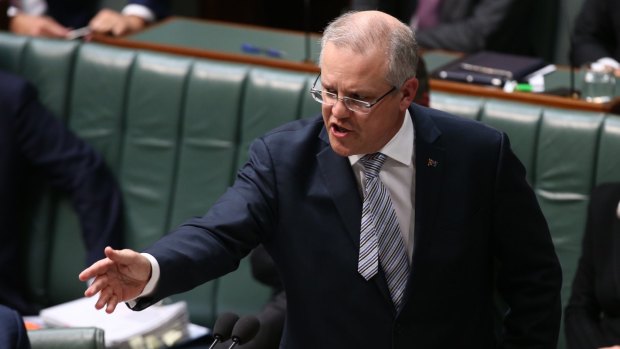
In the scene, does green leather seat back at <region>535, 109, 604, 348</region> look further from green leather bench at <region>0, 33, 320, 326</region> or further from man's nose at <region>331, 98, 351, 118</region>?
man's nose at <region>331, 98, 351, 118</region>

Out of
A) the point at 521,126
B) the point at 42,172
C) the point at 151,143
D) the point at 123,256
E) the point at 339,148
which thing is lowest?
the point at 42,172

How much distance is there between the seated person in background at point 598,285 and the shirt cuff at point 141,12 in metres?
2.25

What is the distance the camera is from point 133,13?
15.2 ft

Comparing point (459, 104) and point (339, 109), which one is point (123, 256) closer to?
point (339, 109)

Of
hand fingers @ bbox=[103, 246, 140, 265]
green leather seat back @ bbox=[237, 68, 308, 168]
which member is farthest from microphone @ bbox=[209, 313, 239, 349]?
green leather seat back @ bbox=[237, 68, 308, 168]

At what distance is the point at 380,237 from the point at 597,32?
2.57 metres

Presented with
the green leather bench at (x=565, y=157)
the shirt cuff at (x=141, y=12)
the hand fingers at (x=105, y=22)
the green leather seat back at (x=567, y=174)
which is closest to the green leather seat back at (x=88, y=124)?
the hand fingers at (x=105, y=22)

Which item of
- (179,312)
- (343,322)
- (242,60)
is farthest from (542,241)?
(242,60)

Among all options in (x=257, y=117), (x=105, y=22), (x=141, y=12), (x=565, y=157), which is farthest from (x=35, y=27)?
(x=565, y=157)

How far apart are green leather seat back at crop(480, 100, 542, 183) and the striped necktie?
45.4 inches

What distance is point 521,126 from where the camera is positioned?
3.44 m

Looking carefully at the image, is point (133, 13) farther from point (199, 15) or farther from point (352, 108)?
point (352, 108)

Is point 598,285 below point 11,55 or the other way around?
below

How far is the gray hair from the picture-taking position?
7.14ft
